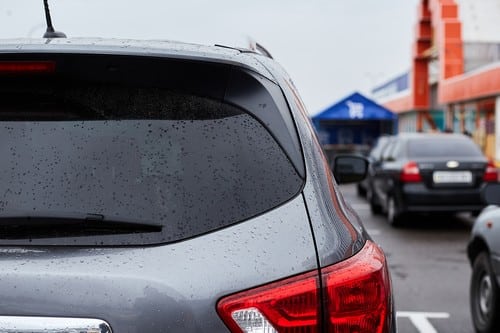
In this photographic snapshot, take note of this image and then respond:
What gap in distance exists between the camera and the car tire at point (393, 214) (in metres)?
13.0

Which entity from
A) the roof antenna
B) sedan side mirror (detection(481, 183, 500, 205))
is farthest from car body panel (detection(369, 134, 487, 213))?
the roof antenna

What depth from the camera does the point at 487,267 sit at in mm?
5465

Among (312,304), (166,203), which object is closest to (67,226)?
(166,203)

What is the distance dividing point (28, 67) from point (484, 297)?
4.45 meters

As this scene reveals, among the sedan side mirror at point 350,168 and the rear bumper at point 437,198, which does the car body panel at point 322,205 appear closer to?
the sedan side mirror at point 350,168

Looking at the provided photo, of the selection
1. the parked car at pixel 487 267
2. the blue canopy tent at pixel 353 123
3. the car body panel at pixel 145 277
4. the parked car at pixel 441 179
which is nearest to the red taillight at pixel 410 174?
the parked car at pixel 441 179

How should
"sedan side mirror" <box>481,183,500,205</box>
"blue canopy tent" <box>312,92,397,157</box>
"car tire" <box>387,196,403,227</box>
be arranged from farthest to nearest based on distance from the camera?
"blue canopy tent" <box>312,92,397,157</box>
"car tire" <box>387,196,403,227</box>
"sedan side mirror" <box>481,183,500,205</box>

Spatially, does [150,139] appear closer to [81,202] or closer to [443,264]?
[81,202]

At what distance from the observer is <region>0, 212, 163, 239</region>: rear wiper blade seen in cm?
188

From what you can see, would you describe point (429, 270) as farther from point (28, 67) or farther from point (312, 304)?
point (28, 67)

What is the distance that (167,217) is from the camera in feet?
6.24

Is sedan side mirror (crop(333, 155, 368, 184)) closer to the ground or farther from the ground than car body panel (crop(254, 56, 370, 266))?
closer to the ground

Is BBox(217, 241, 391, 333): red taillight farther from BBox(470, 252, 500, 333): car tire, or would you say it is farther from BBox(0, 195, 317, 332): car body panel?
BBox(470, 252, 500, 333): car tire

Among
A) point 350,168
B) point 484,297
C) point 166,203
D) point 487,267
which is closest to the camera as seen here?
point 166,203
